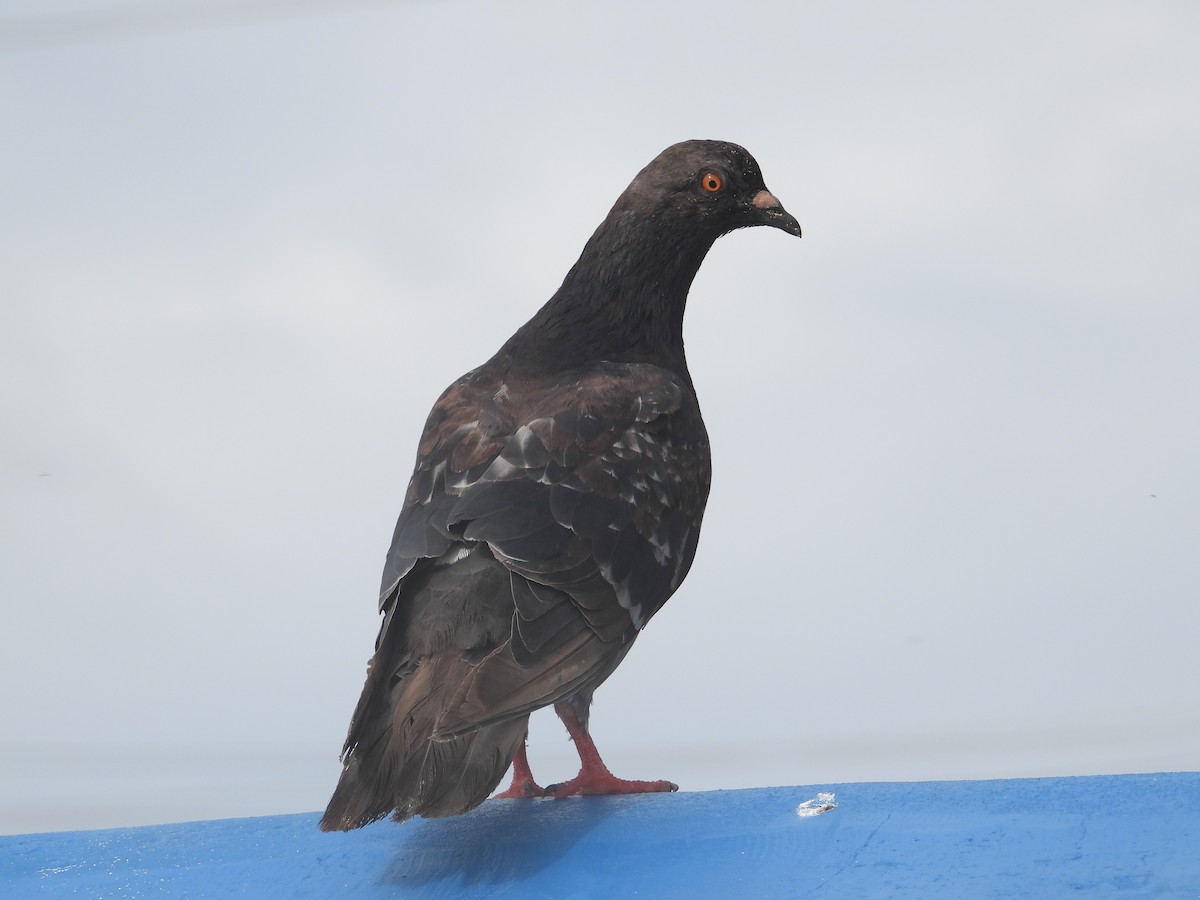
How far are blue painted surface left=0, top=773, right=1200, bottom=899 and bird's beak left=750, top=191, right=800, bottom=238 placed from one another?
2.48 meters

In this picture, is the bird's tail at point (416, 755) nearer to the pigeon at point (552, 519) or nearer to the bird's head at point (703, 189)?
the pigeon at point (552, 519)

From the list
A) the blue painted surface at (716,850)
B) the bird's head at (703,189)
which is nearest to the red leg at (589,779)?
the blue painted surface at (716,850)

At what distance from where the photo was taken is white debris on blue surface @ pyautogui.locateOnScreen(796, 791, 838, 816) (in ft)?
15.0

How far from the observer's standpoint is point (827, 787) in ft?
15.7

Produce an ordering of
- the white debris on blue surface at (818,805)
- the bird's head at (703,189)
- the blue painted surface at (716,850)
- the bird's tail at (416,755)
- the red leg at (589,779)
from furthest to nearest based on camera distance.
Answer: the bird's head at (703,189)
the red leg at (589,779)
the white debris on blue surface at (818,805)
the blue painted surface at (716,850)
the bird's tail at (416,755)

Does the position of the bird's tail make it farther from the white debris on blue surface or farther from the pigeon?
the white debris on blue surface

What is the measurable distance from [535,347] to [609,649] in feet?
5.13

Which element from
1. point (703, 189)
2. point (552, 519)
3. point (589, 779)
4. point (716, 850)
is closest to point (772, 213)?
point (703, 189)

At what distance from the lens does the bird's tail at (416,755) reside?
3.83 metres

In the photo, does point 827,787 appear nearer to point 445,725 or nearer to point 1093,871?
point 1093,871

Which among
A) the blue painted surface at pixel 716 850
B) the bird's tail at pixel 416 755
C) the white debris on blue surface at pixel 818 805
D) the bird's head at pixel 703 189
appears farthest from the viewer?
the bird's head at pixel 703 189

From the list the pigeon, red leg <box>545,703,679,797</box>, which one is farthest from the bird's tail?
red leg <box>545,703,679,797</box>

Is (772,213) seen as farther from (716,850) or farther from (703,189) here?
(716,850)

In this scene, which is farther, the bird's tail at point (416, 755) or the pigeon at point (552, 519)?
the pigeon at point (552, 519)
